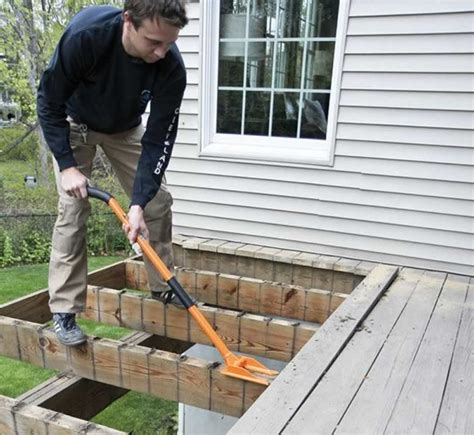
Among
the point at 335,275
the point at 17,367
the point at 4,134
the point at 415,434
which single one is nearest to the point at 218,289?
the point at 335,275

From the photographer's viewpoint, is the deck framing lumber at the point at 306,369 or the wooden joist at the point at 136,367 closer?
the deck framing lumber at the point at 306,369

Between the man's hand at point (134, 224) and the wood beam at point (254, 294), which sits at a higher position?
the man's hand at point (134, 224)

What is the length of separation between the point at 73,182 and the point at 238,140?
1.80m

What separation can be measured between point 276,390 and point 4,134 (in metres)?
11.6

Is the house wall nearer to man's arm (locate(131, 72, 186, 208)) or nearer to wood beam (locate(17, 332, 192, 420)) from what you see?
man's arm (locate(131, 72, 186, 208))

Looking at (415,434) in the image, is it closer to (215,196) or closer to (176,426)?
(215,196)

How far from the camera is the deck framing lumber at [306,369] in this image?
4.58 feet

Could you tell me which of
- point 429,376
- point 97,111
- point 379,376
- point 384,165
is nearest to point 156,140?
point 97,111

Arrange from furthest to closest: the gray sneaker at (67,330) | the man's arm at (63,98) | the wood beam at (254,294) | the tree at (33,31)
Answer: the tree at (33,31), the wood beam at (254,294), the gray sneaker at (67,330), the man's arm at (63,98)

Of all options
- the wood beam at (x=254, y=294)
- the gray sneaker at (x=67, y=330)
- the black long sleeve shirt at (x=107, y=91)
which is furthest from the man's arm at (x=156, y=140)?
the wood beam at (x=254, y=294)

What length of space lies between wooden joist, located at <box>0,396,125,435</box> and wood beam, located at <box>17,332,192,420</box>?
0.09 metres

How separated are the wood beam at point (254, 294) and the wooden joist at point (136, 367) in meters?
0.97

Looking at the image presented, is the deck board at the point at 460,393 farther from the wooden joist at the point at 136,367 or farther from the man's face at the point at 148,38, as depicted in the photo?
the man's face at the point at 148,38

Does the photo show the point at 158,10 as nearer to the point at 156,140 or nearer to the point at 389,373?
the point at 156,140
